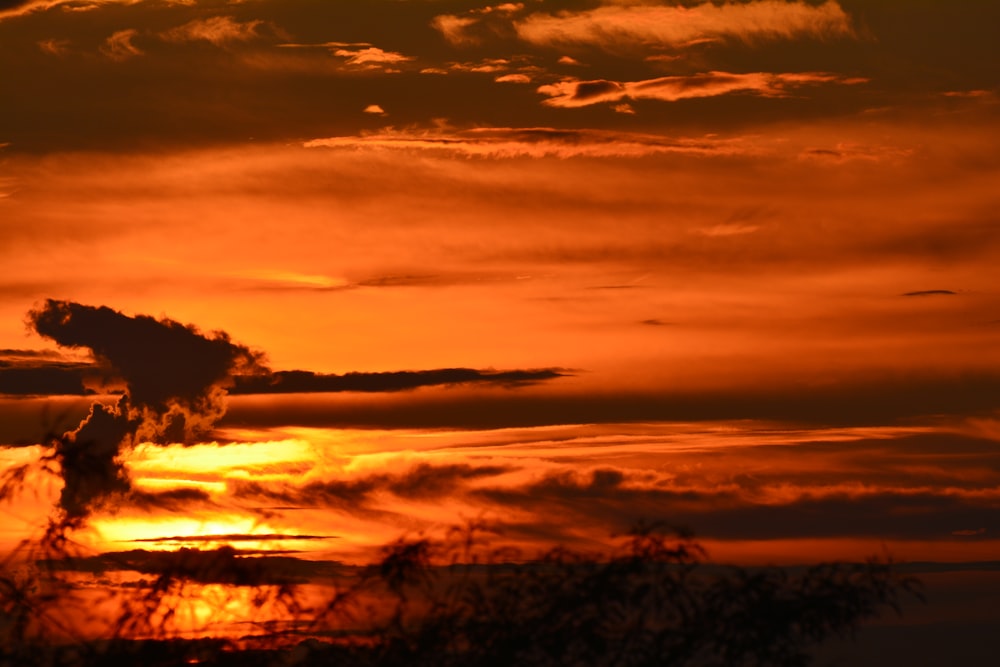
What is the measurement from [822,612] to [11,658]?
30.3 feet

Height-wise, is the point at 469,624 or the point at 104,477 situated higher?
the point at 104,477

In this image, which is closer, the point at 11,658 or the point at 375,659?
the point at 11,658

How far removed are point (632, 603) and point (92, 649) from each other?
6106mm

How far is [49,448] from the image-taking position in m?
13.7

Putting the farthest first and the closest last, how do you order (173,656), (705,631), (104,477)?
(705,631) < (173,656) < (104,477)

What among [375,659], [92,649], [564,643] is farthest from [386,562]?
[92,649]

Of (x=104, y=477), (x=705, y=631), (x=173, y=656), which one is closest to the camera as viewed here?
(x=104, y=477)

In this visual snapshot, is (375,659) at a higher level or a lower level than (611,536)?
lower

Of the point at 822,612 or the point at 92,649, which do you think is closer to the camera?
the point at 92,649

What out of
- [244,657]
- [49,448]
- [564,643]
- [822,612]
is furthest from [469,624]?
[49,448]

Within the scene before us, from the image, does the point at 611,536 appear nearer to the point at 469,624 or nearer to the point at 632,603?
the point at 632,603

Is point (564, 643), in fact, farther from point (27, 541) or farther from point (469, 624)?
→ point (27, 541)

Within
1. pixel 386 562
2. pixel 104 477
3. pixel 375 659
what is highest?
pixel 104 477

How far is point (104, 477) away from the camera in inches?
537
